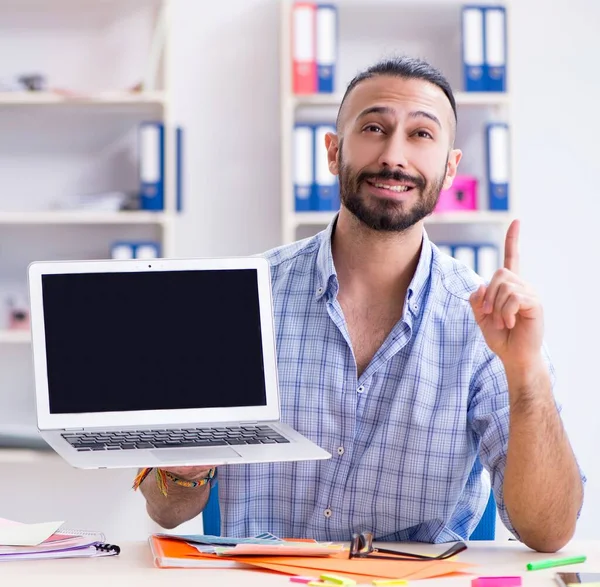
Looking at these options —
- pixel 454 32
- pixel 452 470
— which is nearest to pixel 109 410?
pixel 452 470

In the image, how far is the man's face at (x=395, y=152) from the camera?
1660 millimetres

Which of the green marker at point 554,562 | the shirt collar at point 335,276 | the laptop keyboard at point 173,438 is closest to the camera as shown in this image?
the green marker at point 554,562

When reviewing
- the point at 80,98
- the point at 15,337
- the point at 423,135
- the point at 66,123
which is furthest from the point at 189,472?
the point at 66,123

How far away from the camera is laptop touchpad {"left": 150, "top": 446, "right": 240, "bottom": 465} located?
124cm

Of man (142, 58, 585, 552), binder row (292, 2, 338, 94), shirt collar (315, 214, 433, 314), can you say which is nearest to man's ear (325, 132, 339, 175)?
man (142, 58, 585, 552)

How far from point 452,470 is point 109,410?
58 cm

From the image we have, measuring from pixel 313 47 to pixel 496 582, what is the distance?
2.27m

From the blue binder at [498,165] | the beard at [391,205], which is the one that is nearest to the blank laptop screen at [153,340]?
the beard at [391,205]

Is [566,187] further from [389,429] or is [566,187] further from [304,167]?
[389,429]

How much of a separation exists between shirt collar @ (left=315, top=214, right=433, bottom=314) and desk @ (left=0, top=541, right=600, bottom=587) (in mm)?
500

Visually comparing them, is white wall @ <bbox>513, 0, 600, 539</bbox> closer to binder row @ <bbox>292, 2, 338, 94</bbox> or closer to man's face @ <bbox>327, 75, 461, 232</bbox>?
binder row @ <bbox>292, 2, 338, 94</bbox>

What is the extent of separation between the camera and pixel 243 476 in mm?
1621

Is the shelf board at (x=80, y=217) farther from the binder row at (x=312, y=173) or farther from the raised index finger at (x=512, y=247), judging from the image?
the raised index finger at (x=512, y=247)

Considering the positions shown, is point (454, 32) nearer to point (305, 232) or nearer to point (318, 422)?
point (305, 232)
